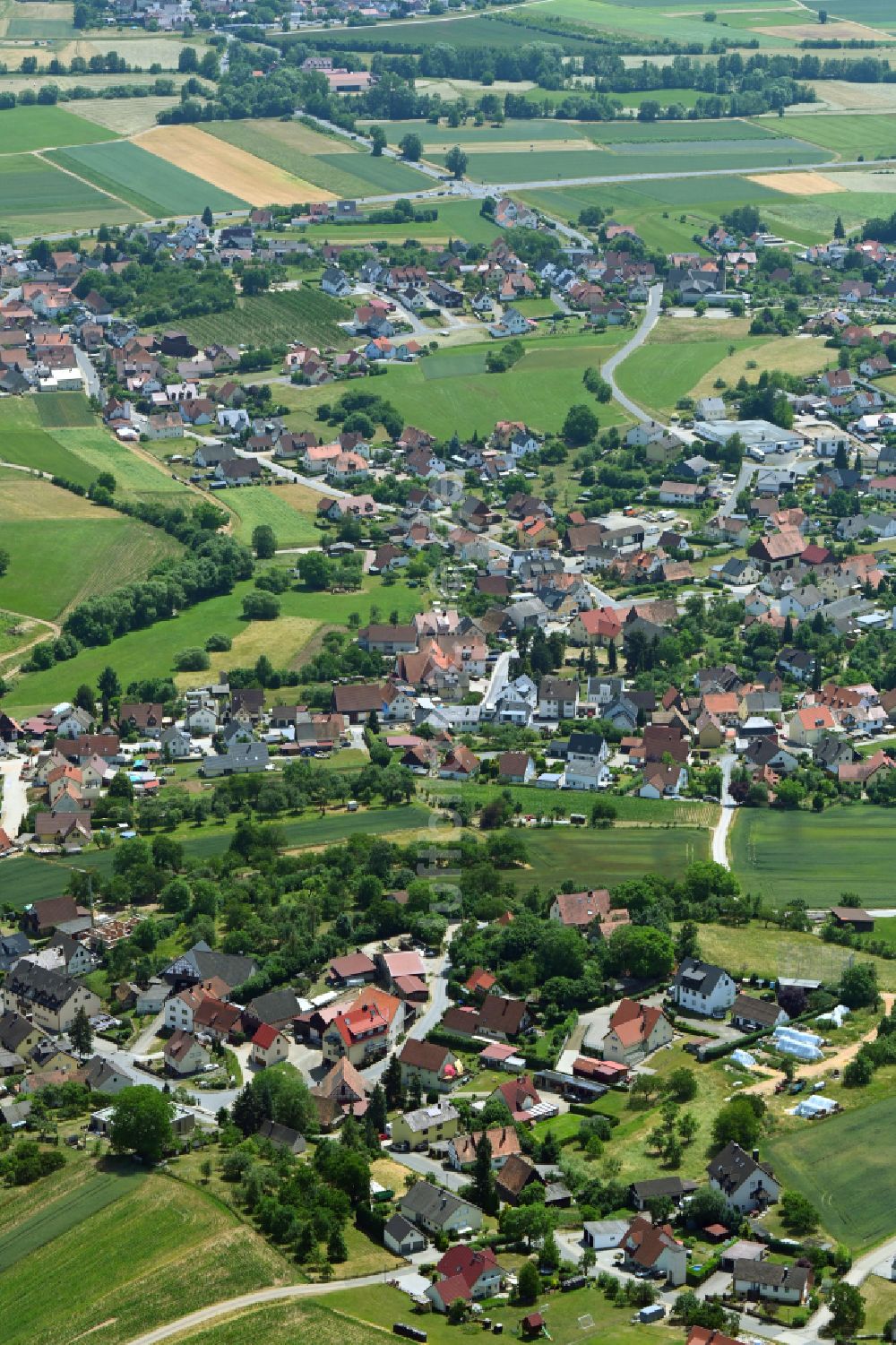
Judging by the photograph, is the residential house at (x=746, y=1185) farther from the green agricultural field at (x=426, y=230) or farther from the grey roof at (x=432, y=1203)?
the green agricultural field at (x=426, y=230)

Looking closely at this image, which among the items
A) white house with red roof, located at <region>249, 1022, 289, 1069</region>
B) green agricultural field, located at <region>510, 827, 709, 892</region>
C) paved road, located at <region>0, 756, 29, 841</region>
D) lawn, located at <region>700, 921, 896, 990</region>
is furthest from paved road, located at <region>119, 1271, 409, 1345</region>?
paved road, located at <region>0, 756, 29, 841</region>

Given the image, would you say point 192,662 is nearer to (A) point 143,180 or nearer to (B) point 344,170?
(A) point 143,180

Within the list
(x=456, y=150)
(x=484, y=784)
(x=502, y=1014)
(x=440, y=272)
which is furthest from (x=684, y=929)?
(x=456, y=150)

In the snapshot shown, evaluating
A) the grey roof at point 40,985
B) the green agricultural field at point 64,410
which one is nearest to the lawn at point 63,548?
the green agricultural field at point 64,410

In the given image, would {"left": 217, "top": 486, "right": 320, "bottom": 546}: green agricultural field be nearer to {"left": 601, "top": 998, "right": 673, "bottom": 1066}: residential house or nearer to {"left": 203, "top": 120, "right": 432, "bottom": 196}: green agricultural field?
{"left": 601, "top": 998, "right": 673, "bottom": 1066}: residential house

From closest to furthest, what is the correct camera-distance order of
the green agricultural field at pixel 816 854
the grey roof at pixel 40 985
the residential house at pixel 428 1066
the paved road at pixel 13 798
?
the residential house at pixel 428 1066 < the grey roof at pixel 40 985 < the green agricultural field at pixel 816 854 < the paved road at pixel 13 798
